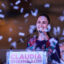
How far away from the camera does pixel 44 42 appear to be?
7.44ft

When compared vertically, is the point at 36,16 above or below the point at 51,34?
above

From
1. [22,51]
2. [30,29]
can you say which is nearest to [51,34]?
[30,29]

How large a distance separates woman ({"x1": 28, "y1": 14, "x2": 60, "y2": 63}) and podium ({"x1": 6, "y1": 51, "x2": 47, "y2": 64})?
7 centimetres

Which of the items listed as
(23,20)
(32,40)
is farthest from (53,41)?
(23,20)

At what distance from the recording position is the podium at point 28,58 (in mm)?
2225

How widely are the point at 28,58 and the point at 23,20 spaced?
559 mm

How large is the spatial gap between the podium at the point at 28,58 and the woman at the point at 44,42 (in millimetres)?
71

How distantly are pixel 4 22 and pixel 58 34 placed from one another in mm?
810

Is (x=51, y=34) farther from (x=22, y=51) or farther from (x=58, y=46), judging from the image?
(x=22, y=51)

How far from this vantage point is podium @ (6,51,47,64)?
87.6 inches

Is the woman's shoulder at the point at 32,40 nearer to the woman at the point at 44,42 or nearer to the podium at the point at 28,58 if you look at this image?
the woman at the point at 44,42

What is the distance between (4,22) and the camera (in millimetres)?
2316

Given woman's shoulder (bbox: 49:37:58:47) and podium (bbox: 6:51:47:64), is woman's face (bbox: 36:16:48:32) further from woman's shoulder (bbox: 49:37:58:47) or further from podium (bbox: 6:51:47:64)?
podium (bbox: 6:51:47:64)

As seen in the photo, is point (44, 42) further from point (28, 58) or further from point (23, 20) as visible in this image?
point (23, 20)
